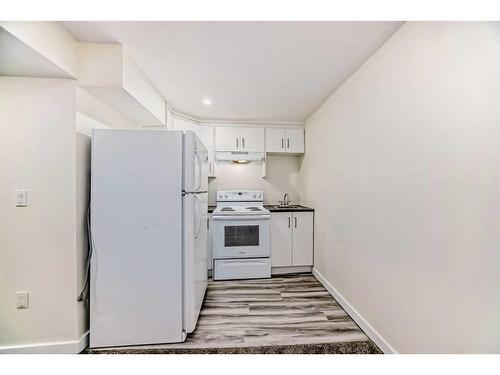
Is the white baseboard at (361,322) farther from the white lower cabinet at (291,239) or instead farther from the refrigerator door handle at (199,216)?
the refrigerator door handle at (199,216)

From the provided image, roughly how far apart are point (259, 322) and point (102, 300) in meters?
1.34

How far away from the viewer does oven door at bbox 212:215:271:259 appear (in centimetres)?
285

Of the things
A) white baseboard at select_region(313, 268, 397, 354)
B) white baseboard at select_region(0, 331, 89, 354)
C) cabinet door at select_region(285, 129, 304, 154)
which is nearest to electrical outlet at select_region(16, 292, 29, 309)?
white baseboard at select_region(0, 331, 89, 354)

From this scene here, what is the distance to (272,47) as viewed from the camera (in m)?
1.56

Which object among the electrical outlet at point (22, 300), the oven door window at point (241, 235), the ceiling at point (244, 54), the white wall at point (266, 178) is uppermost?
the ceiling at point (244, 54)

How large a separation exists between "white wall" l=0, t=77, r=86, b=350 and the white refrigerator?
175 millimetres

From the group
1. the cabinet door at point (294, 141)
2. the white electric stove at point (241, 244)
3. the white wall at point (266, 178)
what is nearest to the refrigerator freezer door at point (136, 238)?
the white electric stove at point (241, 244)

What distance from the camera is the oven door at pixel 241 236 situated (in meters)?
2.85

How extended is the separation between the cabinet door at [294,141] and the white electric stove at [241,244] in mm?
1196

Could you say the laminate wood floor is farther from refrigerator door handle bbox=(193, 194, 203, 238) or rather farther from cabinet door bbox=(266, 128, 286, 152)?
cabinet door bbox=(266, 128, 286, 152)

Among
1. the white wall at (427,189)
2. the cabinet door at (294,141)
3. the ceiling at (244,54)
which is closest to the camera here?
the white wall at (427,189)

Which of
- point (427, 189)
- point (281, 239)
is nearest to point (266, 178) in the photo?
point (281, 239)

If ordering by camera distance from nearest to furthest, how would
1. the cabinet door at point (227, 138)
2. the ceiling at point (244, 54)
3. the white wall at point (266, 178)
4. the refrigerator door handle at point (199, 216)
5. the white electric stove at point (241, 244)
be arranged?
1. the ceiling at point (244, 54)
2. the refrigerator door handle at point (199, 216)
3. the white electric stove at point (241, 244)
4. the cabinet door at point (227, 138)
5. the white wall at point (266, 178)

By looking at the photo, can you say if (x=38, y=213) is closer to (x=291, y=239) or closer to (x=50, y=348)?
(x=50, y=348)
